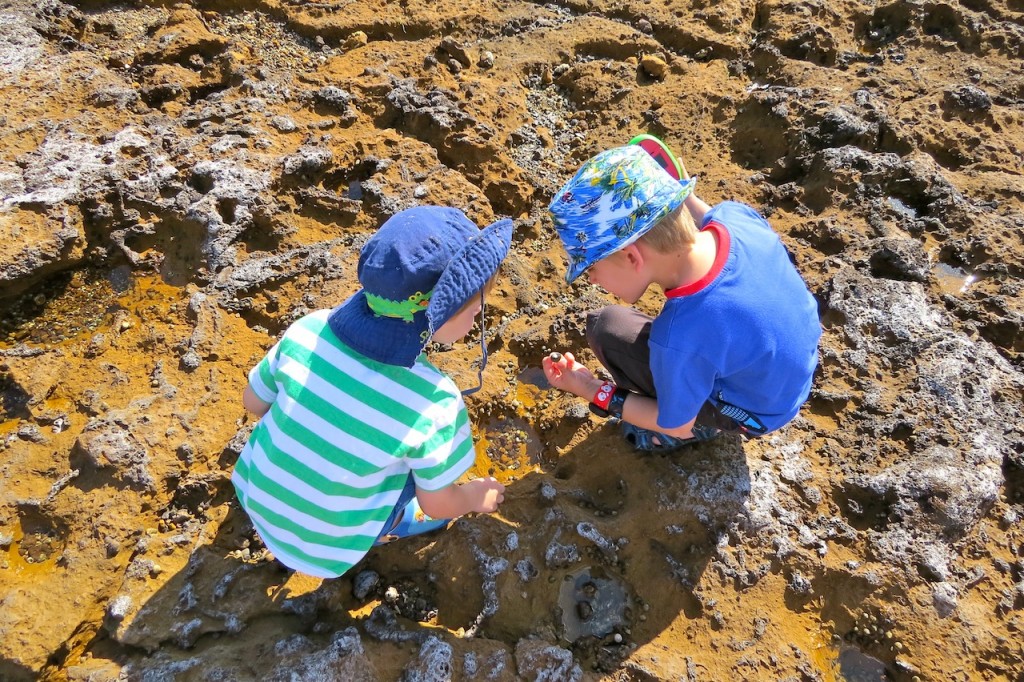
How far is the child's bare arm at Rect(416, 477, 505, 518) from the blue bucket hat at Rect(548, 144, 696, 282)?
2.40 ft

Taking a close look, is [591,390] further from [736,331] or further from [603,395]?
[736,331]

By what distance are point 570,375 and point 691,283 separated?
62 cm

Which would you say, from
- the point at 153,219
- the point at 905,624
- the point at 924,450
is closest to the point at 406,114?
the point at 153,219

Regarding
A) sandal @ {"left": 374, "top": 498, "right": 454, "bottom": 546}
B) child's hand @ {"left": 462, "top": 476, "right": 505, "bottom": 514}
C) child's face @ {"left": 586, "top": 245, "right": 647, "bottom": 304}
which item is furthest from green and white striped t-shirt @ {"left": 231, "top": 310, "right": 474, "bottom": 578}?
child's face @ {"left": 586, "top": 245, "right": 647, "bottom": 304}

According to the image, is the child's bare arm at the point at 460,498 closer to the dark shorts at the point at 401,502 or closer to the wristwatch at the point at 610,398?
the dark shorts at the point at 401,502

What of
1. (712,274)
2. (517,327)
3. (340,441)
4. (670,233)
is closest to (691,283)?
(712,274)

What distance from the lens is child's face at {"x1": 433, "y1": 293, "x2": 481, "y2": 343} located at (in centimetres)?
166

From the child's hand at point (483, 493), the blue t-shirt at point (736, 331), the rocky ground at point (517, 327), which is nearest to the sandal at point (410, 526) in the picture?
the rocky ground at point (517, 327)

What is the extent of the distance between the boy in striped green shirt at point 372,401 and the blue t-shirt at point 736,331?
0.55m

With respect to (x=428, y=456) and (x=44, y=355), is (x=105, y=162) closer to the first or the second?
(x=44, y=355)

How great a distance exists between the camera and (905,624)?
2090 mm

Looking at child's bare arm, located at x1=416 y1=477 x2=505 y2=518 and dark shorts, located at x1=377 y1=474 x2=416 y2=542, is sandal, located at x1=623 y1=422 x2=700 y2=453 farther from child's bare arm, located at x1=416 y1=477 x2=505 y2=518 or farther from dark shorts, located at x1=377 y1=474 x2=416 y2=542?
dark shorts, located at x1=377 y1=474 x2=416 y2=542

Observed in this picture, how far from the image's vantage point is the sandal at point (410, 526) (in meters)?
2.20

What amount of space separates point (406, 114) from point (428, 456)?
2.25 m
